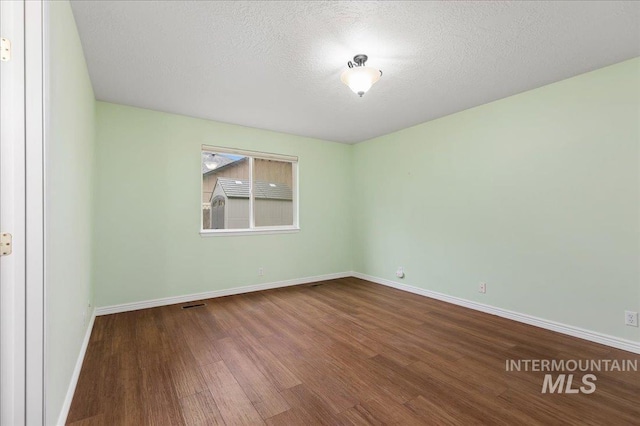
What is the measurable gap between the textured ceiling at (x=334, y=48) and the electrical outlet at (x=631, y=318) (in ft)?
7.14

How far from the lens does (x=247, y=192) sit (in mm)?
4406

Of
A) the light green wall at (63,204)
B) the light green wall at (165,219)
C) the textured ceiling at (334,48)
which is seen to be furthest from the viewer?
the light green wall at (165,219)

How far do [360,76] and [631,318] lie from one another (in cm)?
309

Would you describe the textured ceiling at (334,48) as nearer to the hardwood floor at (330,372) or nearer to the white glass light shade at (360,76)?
the white glass light shade at (360,76)

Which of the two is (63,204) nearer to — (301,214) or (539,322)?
(301,214)

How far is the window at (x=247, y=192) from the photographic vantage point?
160 inches

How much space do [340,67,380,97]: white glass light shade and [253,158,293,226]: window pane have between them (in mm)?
2442

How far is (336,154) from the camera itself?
5.22 meters

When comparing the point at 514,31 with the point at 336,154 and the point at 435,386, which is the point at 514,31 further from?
the point at 336,154

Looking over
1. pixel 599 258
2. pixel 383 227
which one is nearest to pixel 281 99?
pixel 383 227

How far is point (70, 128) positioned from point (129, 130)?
182 centimetres

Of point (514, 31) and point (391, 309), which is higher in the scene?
point (514, 31)

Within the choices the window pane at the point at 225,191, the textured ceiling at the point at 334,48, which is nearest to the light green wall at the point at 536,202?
the textured ceiling at the point at 334,48
